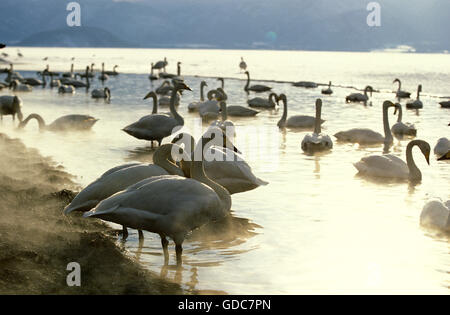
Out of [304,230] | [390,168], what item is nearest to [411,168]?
[390,168]

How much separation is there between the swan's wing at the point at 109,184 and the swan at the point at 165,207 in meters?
1.11

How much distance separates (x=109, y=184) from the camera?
31.9 feet

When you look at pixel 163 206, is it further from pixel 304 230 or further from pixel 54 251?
pixel 304 230

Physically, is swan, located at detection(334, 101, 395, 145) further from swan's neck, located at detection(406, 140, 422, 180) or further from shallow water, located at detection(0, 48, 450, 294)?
swan's neck, located at detection(406, 140, 422, 180)

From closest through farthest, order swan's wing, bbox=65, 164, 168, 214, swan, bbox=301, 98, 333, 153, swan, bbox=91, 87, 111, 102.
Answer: swan's wing, bbox=65, 164, 168, 214 → swan, bbox=301, 98, 333, 153 → swan, bbox=91, 87, 111, 102

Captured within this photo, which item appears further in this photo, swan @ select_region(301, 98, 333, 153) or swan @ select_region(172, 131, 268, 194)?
swan @ select_region(301, 98, 333, 153)

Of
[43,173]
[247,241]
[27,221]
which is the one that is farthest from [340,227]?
[43,173]

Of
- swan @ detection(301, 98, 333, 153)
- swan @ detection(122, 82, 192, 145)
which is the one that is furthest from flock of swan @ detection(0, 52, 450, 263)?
swan @ detection(122, 82, 192, 145)

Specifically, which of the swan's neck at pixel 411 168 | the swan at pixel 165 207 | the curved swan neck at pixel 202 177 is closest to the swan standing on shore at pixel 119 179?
the curved swan neck at pixel 202 177

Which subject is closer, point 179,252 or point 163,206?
point 163,206

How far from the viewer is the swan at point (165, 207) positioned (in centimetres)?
821

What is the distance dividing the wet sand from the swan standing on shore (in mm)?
444

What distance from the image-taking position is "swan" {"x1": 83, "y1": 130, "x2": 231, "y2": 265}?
8.21 metres

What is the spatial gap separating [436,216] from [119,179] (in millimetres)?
5357
